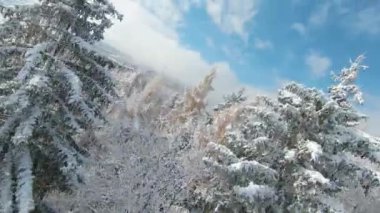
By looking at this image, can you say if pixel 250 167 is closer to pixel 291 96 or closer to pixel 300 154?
pixel 300 154

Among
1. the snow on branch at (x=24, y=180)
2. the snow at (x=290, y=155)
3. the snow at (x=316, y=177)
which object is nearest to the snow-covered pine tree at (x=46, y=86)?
the snow on branch at (x=24, y=180)

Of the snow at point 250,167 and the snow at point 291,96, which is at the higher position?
the snow at point 291,96

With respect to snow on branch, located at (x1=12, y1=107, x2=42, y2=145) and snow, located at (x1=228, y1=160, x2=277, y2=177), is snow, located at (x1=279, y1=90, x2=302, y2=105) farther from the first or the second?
snow on branch, located at (x1=12, y1=107, x2=42, y2=145)

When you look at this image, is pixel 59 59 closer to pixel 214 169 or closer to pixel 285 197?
pixel 214 169

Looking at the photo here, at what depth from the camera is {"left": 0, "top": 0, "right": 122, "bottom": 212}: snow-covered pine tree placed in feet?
45.5

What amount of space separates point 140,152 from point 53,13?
35.1 feet

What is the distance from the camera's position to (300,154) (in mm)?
18516

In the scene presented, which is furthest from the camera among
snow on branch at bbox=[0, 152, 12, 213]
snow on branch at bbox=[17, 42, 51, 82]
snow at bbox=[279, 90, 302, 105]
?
snow at bbox=[279, 90, 302, 105]

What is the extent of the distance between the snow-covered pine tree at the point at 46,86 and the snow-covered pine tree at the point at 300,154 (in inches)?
214

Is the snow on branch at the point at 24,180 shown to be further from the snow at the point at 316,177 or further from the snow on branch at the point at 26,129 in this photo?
the snow at the point at 316,177

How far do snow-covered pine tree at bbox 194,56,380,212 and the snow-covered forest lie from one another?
37 mm

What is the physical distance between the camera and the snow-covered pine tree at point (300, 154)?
59.1 ft

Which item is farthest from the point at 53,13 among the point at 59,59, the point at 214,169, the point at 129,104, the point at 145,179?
the point at 129,104

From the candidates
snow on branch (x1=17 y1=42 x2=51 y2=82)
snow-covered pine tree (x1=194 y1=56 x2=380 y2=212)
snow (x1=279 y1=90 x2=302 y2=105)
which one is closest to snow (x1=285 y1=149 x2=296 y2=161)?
snow-covered pine tree (x1=194 y1=56 x2=380 y2=212)
